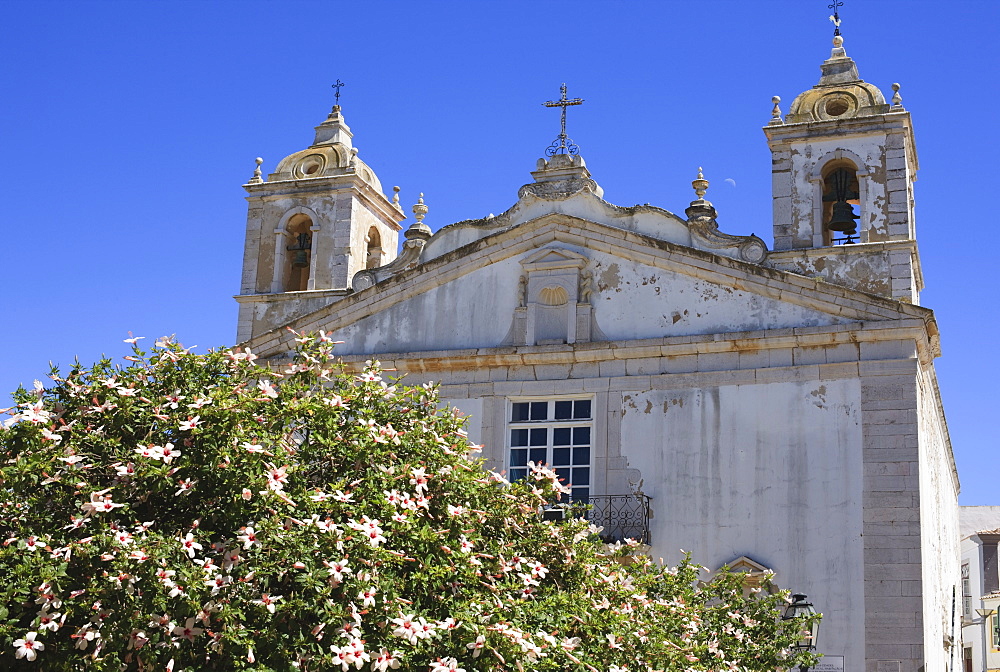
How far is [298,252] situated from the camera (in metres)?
20.7

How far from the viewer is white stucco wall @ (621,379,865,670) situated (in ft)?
47.6

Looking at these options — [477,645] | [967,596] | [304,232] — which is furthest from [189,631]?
[967,596]

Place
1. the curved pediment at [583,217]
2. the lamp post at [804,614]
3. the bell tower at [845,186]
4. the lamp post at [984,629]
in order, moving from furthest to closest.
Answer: the lamp post at [984,629]
the bell tower at [845,186]
the curved pediment at [583,217]
the lamp post at [804,614]

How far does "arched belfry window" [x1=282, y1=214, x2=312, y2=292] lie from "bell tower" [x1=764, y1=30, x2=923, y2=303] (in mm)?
7688

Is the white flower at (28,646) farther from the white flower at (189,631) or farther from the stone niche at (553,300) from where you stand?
the stone niche at (553,300)

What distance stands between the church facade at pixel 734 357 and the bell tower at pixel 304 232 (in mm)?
667

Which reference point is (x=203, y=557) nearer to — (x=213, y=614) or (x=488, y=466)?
(x=213, y=614)

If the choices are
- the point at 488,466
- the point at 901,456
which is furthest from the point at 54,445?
the point at 901,456

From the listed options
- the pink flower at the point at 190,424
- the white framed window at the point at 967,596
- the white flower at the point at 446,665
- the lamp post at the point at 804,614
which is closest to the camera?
the white flower at the point at 446,665

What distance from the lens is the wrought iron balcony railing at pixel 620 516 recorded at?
606 inches

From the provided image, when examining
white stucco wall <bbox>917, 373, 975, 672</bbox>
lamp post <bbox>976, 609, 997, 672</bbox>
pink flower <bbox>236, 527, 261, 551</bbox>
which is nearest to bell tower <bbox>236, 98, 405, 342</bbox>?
white stucco wall <bbox>917, 373, 975, 672</bbox>

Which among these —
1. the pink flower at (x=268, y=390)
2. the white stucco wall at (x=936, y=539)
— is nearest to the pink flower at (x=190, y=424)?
the pink flower at (x=268, y=390)

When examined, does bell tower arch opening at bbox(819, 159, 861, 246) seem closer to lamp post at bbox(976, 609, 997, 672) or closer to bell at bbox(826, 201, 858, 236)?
bell at bbox(826, 201, 858, 236)

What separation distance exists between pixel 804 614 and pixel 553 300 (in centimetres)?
560
